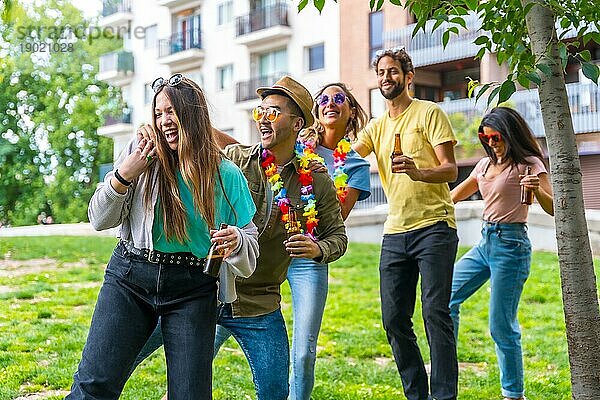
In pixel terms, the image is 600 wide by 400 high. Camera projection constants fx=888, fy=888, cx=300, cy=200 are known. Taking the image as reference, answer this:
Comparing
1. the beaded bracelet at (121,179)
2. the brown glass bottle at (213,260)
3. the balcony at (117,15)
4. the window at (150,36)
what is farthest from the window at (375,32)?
the beaded bracelet at (121,179)

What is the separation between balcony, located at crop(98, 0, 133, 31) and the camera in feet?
147

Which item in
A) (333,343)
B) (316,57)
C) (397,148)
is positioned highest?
(316,57)

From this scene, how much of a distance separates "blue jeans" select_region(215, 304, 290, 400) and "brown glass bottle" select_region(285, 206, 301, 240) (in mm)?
471

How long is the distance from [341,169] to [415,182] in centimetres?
54

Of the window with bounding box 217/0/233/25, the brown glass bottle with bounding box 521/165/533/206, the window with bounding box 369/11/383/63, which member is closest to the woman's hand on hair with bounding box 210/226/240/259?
the brown glass bottle with bounding box 521/165/533/206

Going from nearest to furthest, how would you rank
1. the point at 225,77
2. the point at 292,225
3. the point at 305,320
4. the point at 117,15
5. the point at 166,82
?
the point at 166,82 → the point at 292,225 → the point at 305,320 → the point at 225,77 → the point at 117,15

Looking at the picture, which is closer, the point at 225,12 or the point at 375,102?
the point at 375,102

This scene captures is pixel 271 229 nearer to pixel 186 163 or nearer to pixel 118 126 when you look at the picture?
pixel 186 163

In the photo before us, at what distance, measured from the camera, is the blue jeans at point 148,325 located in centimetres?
384

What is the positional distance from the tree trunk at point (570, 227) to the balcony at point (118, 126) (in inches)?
1638

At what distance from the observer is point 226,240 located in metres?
3.87

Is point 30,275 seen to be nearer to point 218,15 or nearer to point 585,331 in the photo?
point 585,331

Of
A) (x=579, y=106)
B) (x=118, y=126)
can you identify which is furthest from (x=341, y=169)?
(x=118, y=126)

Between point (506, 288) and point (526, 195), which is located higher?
point (526, 195)
